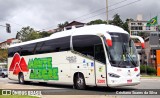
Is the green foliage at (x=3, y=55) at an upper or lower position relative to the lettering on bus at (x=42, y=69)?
upper

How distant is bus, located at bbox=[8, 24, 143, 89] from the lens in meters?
17.8

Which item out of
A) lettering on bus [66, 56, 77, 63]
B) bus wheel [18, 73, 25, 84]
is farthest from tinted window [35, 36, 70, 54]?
bus wheel [18, 73, 25, 84]

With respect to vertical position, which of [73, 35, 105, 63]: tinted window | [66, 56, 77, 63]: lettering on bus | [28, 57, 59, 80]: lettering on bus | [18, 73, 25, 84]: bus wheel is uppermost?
[73, 35, 105, 63]: tinted window

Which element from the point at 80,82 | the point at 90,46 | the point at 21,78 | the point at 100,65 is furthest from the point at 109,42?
the point at 21,78

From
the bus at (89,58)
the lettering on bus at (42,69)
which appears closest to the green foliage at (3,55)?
the lettering on bus at (42,69)

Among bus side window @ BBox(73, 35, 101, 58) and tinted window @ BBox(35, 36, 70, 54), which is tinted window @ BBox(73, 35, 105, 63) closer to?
bus side window @ BBox(73, 35, 101, 58)

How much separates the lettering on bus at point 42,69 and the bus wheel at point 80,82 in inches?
99.2

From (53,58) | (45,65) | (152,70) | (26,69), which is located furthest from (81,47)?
(152,70)

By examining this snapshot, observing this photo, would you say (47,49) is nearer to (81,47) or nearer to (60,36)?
(60,36)

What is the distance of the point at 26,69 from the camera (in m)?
27.5

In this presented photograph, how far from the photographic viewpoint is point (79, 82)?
20.2 meters

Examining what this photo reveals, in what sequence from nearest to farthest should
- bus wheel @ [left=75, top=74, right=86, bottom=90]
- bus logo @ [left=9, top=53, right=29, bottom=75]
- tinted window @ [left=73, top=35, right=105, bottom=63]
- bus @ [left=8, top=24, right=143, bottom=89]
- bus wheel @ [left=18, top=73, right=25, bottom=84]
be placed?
bus @ [left=8, top=24, right=143, bottom=89], tinted window @ [left=73, top=35, right=105, bottom=63], bus wheel @ [left=75, top=74, right=86, bottom=90], bus logo @ [left=9, top=53, right=29, bottom=75], bus wheel @ [left=18, top=73, right=25, bottom=84]

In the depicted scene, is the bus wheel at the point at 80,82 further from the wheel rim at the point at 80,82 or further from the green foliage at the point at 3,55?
the green foliage at the point at 3,55

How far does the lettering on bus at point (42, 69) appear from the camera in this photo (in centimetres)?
2329
